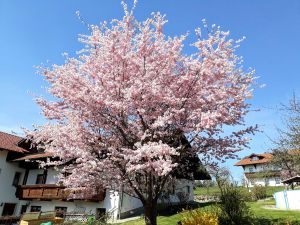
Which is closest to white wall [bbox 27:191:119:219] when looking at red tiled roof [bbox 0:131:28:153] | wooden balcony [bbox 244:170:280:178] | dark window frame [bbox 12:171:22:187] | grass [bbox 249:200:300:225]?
dark window frame [bbox 12:171:22:187]

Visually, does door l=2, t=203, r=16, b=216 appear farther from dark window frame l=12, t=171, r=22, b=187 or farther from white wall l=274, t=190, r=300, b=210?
white wall l=274, t=190, r=300, b=210

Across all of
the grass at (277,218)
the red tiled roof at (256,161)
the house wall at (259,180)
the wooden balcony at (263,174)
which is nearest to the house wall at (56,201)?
the grass at (277,218)

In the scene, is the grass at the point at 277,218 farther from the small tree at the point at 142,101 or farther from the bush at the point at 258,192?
the bush at the point at 258,192

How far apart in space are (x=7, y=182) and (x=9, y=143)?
4.67 m

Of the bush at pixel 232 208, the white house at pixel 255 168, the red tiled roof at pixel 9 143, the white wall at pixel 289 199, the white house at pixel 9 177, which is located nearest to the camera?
the bush at pixel 232 208

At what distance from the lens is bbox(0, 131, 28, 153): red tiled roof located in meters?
32.7

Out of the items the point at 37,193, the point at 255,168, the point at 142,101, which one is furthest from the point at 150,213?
the point at 255,168

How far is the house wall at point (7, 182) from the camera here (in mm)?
31672

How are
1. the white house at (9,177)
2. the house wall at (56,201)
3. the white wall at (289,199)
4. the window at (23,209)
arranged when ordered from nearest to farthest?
1. the white wall at (289,199)
2. the house wall at (56,201)
3. the window at (23,209)
4. the white house at (9,177)

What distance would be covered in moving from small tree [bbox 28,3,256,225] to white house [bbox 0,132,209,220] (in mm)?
12596

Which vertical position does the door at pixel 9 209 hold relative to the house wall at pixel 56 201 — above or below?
below

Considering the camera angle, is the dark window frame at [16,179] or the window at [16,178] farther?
the window at [16,178]

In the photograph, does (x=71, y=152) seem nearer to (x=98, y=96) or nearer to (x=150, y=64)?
(x=98, y=96)

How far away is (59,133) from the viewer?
10656mm
